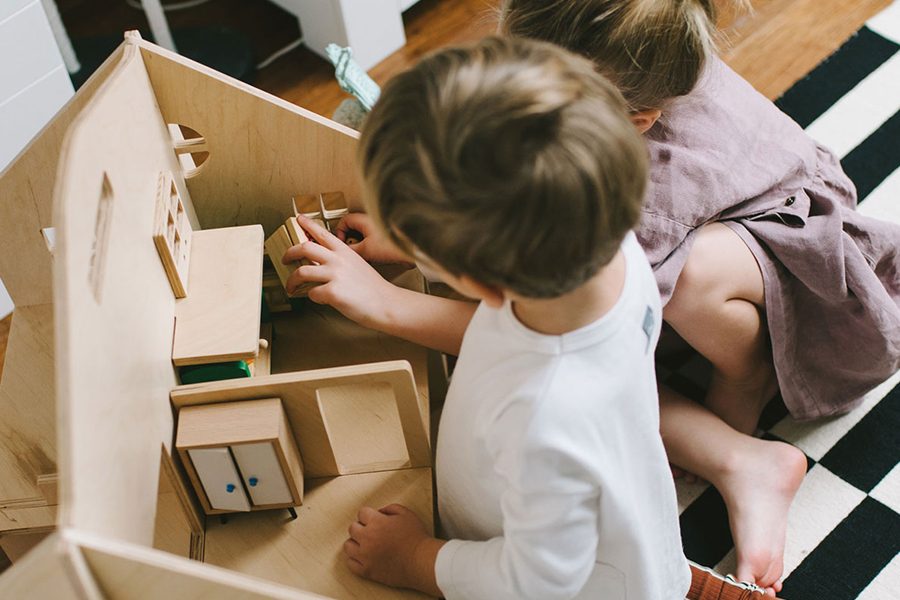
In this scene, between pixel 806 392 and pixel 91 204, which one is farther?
pixel 806 392

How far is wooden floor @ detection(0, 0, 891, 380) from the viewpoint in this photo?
5.45ft

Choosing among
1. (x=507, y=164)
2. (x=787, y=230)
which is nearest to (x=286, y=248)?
(x=507, y=164)

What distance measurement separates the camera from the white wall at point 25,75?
124cm

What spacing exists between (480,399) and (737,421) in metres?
0.64

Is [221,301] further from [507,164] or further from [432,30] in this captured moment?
[432,30]

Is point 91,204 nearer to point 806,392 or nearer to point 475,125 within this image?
point 475,125

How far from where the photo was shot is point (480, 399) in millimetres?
630

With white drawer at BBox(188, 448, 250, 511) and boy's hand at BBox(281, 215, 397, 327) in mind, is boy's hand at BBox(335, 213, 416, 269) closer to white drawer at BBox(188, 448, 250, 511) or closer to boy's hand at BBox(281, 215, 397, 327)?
boy's hand at BBox(281, 215, 397, 327)

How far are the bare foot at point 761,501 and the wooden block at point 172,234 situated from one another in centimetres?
73

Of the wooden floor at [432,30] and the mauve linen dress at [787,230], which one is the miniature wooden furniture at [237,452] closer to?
the mauve linen dress at [787,230]

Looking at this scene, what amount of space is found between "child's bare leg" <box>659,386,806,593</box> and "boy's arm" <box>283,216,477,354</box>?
43 centimetres

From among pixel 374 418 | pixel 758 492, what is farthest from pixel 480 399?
pixel 758 492

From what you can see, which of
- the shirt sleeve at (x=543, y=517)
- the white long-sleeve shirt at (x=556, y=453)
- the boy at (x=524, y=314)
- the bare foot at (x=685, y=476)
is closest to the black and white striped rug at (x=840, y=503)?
the bare foot at (x=685, y=476)

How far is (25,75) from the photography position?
1.29m
